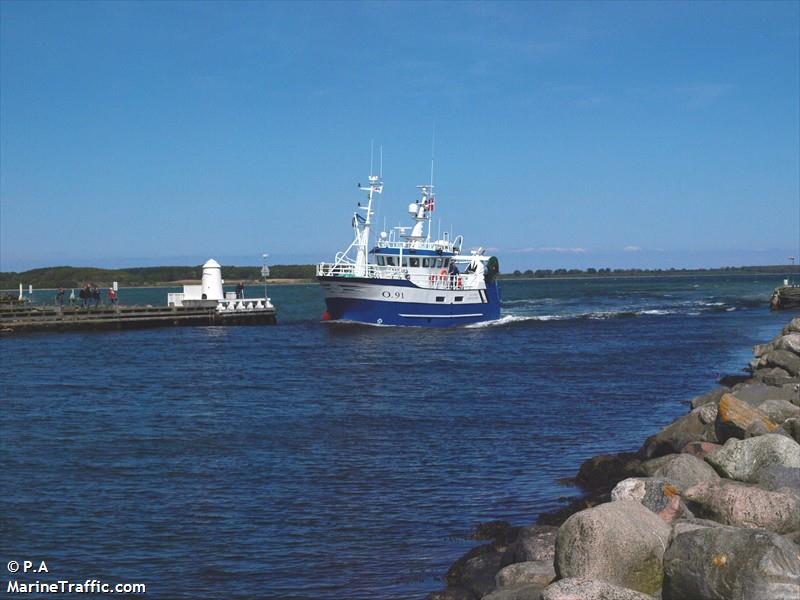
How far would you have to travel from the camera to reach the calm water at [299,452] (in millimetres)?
11992

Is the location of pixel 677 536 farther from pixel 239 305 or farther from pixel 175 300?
pixel 175 300

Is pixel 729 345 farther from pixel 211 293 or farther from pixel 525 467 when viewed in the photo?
pixel 211 293

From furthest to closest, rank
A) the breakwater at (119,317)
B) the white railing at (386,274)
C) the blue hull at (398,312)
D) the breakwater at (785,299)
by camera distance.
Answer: the breakwater at (785,299), the white railing at (386,274), the blue hull at (398,312), the breakwater at (119,317)

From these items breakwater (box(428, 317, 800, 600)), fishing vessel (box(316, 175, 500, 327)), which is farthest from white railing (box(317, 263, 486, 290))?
breakwater (box(428, 317, 800, 600))

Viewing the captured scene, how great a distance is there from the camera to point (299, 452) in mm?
18672

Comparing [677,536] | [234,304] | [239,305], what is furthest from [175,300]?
[677,536]

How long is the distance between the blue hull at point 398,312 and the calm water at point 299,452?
11.8 meters

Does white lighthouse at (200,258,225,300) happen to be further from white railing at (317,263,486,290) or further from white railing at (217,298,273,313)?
white railing at (317,263,486,290)

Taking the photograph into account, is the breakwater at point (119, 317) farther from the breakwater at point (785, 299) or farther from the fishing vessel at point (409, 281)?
the breakwater at point (785, 299)

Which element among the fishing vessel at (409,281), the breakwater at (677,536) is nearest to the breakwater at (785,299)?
the fishing vessel at (409,281)

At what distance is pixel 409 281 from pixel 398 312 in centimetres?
199

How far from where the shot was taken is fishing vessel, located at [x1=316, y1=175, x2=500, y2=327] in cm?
5375

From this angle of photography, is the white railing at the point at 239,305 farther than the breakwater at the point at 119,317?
Yes

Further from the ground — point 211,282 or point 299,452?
point 211,282
